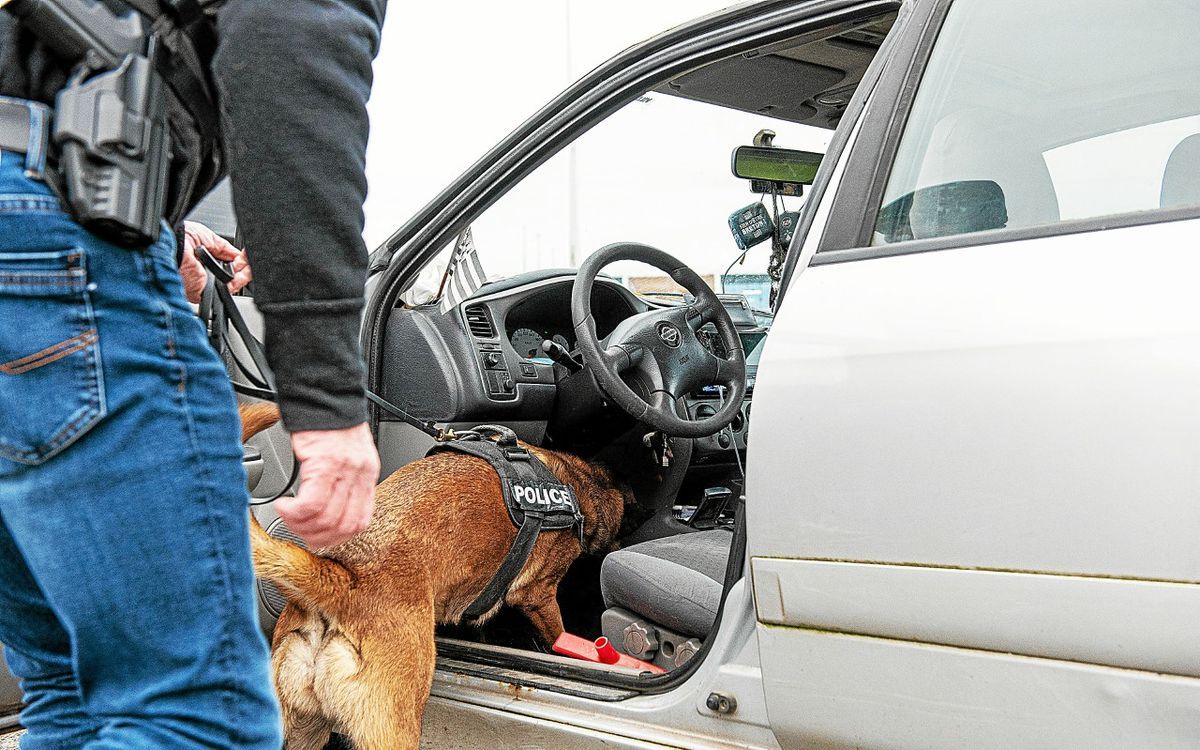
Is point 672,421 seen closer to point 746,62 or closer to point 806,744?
point 746,62

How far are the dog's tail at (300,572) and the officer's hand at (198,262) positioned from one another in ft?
1.77

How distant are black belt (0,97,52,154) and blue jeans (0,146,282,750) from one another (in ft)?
0.04

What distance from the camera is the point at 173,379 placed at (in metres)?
0.88

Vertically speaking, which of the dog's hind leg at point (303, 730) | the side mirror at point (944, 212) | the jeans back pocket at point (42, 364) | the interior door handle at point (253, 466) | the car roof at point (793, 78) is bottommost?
the dog's hind leg at point (303, 730)

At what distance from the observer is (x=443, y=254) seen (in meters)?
2.75

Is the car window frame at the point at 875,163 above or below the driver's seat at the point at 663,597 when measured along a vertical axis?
above

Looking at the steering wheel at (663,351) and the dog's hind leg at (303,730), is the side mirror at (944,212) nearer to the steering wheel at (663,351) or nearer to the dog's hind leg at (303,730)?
the steering wheel at (663,351)

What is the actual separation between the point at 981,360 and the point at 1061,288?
13 cm

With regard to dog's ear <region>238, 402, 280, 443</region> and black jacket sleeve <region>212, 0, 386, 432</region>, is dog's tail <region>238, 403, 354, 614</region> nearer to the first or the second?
dog's ear <region>238, 402, 280, 443</region>

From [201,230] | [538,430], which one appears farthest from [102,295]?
[538,430]

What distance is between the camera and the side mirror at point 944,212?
1.41m

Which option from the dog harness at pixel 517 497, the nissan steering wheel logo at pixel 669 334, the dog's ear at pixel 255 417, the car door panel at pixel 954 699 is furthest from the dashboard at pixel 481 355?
the car door panel at pixel 954 699

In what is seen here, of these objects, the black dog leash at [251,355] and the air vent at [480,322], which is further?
the air vent at [480,322]

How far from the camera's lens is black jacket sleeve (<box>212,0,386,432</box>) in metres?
0.86
